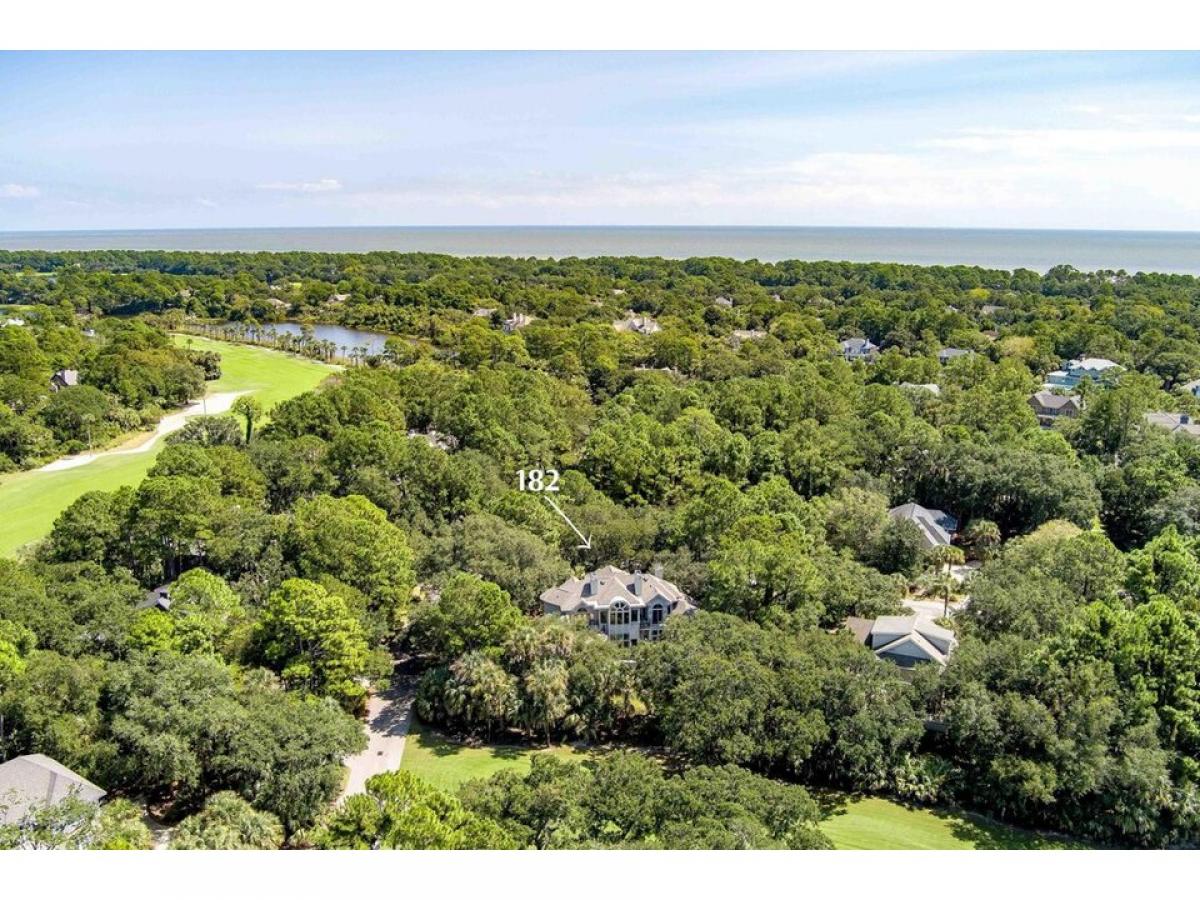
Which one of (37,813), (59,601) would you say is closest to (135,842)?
(37,813)

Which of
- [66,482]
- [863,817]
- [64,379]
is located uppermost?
[64,379]

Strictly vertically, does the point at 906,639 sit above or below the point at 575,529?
below

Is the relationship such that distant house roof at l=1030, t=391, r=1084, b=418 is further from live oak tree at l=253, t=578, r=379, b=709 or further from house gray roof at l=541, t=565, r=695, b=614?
live oak tree at l=253, t=578, r=379, b=709

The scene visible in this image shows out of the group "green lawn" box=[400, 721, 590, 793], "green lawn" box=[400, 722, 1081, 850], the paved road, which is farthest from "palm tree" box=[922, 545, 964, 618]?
the paved road

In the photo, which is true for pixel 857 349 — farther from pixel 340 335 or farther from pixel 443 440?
pixel 340 335

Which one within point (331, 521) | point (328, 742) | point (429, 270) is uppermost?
point (429, 270)

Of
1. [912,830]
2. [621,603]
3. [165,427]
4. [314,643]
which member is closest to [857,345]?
[621,603]

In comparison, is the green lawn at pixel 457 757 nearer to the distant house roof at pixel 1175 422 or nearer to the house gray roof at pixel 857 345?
the distant house roof at pixel 1175 422

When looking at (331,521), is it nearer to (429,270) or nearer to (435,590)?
(435,590)
